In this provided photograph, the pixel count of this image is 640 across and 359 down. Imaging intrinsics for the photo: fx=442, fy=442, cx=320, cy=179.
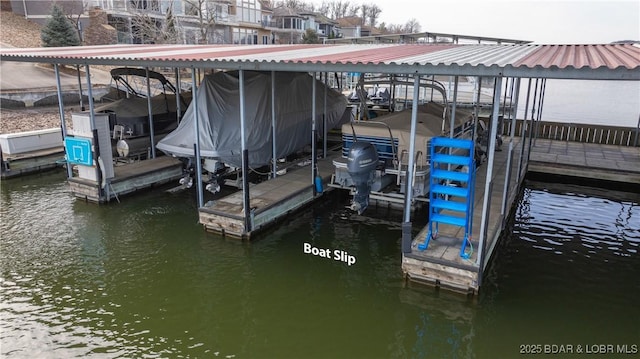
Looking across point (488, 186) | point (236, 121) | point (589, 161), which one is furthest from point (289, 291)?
point (589, 161)

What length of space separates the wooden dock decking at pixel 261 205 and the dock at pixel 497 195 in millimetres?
2878

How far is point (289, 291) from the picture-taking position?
6.31 metres

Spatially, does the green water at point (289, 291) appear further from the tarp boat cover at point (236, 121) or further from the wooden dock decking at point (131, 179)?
the tarp boat cover at point (236, 121)

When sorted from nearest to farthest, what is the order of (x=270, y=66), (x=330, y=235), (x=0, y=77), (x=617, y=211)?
(x=270, y=66), (x=330, y=235), (x=617, y=211), (x=0, y=77)

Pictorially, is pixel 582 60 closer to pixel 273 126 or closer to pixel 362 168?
pixel 362 168

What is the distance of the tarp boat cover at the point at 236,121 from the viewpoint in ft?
30.5

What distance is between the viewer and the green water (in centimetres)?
520

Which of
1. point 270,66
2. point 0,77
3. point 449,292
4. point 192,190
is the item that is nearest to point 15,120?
point 0,77

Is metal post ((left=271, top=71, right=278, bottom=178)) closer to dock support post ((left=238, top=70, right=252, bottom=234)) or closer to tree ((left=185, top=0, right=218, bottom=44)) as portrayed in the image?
dock support post ((left=238, top=70, right=252, bottom=234))

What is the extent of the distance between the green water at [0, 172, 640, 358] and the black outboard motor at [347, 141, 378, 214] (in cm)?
66

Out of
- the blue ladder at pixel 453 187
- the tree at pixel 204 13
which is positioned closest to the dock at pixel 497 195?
the blue ladder at pixel 453 187

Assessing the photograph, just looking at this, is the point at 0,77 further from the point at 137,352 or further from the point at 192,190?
the point at 137,352

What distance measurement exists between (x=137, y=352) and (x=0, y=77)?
21.6 meters

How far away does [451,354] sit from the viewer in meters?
5.07
